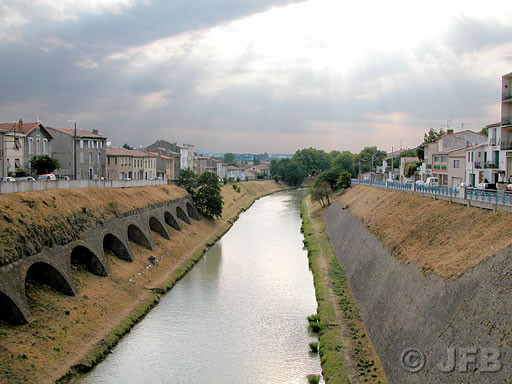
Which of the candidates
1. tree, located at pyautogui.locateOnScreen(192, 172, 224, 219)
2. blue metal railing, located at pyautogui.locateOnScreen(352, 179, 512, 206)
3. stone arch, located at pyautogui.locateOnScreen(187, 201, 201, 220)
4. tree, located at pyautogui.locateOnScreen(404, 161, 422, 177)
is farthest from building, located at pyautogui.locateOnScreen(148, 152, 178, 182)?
blue metal railing, located at pyautogui.locateOnScreen(352, 179, 512, 206)

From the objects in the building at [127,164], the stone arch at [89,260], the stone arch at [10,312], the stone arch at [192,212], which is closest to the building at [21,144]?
the building at [127,164]

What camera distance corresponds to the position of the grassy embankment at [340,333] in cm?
2009

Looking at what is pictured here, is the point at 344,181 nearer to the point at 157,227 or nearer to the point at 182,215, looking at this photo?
the point at 182,215

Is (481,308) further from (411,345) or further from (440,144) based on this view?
(440,144)

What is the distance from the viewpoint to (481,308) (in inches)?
604

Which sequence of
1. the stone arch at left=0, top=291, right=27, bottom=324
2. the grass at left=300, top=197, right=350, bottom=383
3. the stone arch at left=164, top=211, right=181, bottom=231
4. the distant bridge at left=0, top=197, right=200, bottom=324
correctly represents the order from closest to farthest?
the grass at left=300, top=197, right=350, bottom=383
the stone arch at left=0, top=291, right=27, bottom=324
the distant bridge at left=0, top=197, right=200, bottom=324
the stone arch at left=164, top=211, right=181, bottom=231

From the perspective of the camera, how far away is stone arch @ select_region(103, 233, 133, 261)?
118ft

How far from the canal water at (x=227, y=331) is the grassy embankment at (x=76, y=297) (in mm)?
1010

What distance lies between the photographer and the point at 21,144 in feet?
163

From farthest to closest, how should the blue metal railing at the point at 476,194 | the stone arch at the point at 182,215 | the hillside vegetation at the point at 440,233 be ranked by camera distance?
the stone arch at the point at 182,215 → the blue metal railing at the point at 476,194 → the hillside vegetation at the point at 440,233

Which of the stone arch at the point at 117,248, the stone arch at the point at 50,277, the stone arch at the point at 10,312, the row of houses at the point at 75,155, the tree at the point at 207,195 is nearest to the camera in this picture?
the stone arch at the point at 10,312

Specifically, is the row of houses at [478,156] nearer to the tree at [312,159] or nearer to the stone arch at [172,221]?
the stone arch at [172,221]

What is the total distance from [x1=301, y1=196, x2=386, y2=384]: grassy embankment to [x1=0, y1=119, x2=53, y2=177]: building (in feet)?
101

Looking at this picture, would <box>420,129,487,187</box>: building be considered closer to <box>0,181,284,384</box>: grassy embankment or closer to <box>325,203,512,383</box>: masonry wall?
<box>0,181,284,384</box>: grassy embankment
